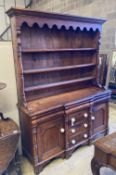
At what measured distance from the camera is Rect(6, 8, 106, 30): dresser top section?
1.86 meters

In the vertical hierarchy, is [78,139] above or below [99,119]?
below

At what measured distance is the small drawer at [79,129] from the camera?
2.34 meters

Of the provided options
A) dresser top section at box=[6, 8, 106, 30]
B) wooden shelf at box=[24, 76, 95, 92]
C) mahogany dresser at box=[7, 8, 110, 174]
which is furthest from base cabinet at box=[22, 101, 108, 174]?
dresser top section at box=[6, 8, 106, 30]

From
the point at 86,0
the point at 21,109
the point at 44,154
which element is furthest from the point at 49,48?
the point at 86,0

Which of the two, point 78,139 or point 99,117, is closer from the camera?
point 78,139

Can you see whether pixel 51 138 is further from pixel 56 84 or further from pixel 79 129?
pixel 56 84

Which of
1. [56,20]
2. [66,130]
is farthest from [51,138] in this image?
[56,20]

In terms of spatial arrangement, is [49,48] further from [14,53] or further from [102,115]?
[102,115]

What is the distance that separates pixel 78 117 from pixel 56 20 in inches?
52.2

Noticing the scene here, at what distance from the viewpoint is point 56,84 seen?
251cm

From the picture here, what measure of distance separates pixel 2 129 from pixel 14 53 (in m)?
0.90

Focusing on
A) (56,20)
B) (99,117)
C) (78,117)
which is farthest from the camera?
(99,117)

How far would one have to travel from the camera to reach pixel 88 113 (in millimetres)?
2479

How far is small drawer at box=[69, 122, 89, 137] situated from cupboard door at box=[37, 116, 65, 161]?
0.14 m
